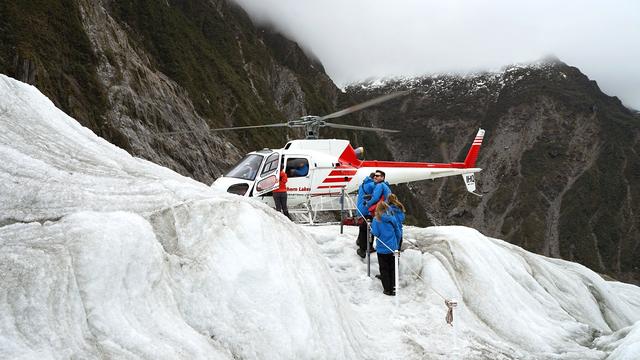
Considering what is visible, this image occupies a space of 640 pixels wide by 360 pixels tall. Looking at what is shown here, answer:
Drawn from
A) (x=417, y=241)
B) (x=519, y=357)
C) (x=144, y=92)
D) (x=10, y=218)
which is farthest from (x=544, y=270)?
(x=144, y=92)

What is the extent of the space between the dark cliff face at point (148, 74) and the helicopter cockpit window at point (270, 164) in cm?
2877

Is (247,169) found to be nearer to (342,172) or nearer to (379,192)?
(342,172)

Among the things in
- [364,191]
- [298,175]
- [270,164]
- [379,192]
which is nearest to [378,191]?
[379,192]

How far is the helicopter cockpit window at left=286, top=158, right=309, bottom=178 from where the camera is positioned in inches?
635

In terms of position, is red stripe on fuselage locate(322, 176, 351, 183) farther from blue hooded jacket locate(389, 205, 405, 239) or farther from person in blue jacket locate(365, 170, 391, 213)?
blue hooded jacket locate(389, 205, 405, 239)

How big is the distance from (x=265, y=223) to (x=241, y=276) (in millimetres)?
1211

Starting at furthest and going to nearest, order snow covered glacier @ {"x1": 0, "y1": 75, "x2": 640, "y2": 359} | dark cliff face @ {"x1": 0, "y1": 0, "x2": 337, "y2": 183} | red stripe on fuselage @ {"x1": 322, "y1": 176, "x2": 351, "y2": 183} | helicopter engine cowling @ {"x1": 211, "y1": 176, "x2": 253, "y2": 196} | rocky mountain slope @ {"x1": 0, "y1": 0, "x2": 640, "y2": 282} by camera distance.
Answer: rocky mountain slope @ {"x1": 0, "y1": 0, "x2": 640, "y2": 282} < dark cliff face @ {"x1": 0, "y1": 0, "x2": 337, "y2": 183} < red stripe on fuselage @ {"x1": 322, "y1": 176, "x2": 351, "y2": 183} < helicopter engine cowling @ {"x1": 211, "y1": 176, "x2": 253, "y2": 196} < snow covered glacier @ {"x1": 0, "y1": 75, "x2": 640, "y2": 359}

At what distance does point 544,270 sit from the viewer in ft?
42.5

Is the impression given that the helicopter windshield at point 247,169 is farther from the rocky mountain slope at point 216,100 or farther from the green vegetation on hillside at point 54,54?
the rocky mountain slope at point 216,100

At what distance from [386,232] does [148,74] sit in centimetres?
5083

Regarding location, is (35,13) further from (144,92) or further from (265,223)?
(265,223)

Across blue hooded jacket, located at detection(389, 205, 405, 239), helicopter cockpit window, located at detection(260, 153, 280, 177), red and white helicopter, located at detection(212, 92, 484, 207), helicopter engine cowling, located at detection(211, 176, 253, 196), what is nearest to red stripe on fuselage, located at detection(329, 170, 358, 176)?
red and white helicopter, located at detection(212, 92, 484, 207)

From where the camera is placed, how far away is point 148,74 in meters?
55.3

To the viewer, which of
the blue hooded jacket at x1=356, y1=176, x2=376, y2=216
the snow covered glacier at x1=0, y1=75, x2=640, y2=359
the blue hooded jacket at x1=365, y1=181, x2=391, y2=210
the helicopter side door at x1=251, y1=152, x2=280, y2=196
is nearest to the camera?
the snow covered glacier at x1=0, y1=75, x2=640, y2=359
